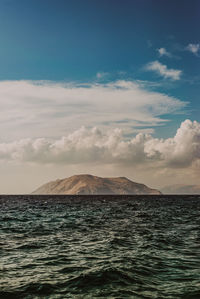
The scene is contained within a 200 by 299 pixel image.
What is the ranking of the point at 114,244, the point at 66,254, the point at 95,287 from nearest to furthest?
the point at 95,287 < the point at 66,254 < the point at 114,244

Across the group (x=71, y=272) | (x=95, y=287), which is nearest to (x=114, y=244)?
(x=71, y=272)

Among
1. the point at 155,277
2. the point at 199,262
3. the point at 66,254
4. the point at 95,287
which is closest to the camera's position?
the point at 95,287

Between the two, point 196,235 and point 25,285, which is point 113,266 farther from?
point 196,235

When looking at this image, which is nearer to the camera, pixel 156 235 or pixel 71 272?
pixel 71 272

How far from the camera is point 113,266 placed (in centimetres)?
1541

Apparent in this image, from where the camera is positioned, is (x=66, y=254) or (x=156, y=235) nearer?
(x=66, y=254)

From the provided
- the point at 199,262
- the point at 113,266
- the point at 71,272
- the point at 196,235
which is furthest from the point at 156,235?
the point at 71,272

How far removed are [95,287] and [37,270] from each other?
3871mm

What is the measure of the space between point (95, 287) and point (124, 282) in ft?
4.82

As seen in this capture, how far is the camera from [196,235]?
2702 centimetres

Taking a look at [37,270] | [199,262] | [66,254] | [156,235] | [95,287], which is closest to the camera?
[95,287]

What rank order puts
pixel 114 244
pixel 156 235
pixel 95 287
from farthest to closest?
pixel 156 235
pixel 114 244
pixel 95 287

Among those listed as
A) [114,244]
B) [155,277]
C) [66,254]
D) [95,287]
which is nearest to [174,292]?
[155,277]

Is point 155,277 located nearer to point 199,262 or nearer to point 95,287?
point 95,287
